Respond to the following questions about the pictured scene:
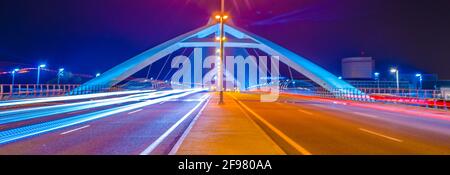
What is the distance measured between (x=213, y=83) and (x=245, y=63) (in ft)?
135

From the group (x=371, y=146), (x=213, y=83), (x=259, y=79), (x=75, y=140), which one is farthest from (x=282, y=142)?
(x=213, y=83)

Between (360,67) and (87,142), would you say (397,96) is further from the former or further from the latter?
(360,67)

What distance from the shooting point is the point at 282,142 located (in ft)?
34.0

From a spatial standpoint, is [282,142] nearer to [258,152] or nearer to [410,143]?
[258,152]

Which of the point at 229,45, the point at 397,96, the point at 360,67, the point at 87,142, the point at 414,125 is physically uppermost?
the point at 229,45

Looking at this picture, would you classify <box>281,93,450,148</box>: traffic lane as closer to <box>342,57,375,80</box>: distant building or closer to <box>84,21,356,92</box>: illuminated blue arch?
<box>84,21,356,92</box>: illuminated blue arch

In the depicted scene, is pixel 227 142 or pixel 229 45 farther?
pixel 229 45

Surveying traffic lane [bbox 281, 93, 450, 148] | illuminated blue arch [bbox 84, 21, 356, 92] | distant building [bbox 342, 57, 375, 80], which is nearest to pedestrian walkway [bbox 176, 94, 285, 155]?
traffic lane [bbox 281, 93, 450, 148]

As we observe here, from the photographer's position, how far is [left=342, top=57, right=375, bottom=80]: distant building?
119250mm

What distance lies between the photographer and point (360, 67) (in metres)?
120

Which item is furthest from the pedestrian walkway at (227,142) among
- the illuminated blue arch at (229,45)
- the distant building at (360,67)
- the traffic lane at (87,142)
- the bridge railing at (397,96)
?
the distant building at (360,67)

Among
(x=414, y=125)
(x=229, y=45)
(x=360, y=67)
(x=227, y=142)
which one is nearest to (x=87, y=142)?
(x=227, y=142)

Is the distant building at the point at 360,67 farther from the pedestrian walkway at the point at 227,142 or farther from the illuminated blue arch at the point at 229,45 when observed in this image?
the pedestrian walkway at the point at 227,142

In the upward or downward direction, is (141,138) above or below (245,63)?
below
